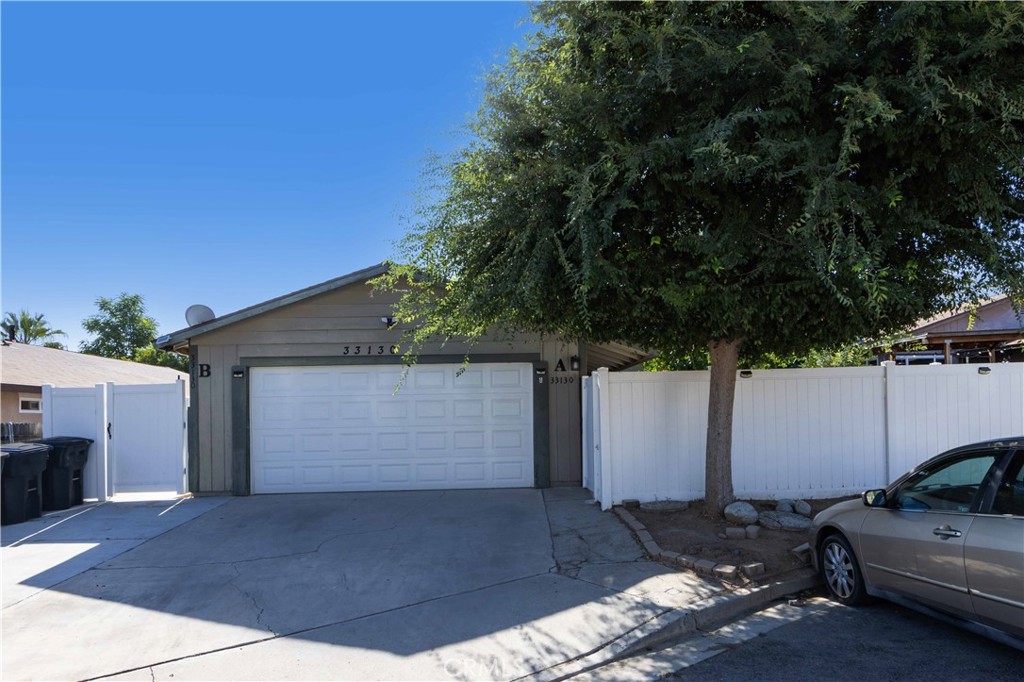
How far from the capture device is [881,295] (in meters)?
4.91

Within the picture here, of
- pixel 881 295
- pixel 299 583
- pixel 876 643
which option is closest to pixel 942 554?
pixel 876 643

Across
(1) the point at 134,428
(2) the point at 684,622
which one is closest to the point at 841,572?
(2) the point at 684,622

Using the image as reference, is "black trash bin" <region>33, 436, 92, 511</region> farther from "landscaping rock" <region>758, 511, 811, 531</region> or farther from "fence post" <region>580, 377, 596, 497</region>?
"landscaping rock" <region>758, 511, 811, 531</region>

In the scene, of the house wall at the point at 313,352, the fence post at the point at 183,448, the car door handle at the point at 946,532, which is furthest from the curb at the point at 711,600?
the fence post at the point at 183,448

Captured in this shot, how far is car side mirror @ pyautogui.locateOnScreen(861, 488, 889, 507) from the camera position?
196 inches

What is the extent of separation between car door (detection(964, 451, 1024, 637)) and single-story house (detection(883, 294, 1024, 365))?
433 inches

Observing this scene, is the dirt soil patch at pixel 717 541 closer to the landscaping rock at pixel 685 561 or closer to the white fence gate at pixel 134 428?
the landscaping rock at pixel 685 561

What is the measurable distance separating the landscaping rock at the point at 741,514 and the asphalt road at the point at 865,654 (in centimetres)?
205

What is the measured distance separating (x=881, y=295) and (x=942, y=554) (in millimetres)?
1909

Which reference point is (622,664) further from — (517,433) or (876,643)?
(517,433)

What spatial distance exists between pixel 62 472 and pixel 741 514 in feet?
31.6

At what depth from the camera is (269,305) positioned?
10.2 m

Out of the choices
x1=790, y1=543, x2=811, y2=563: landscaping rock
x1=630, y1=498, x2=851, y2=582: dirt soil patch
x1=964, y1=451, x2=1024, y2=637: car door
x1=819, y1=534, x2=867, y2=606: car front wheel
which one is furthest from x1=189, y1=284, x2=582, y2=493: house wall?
x1=964, y1=451, x2=1024, y2=637: car door

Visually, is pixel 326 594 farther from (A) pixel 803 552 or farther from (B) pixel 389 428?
(B) pixel 389 428
